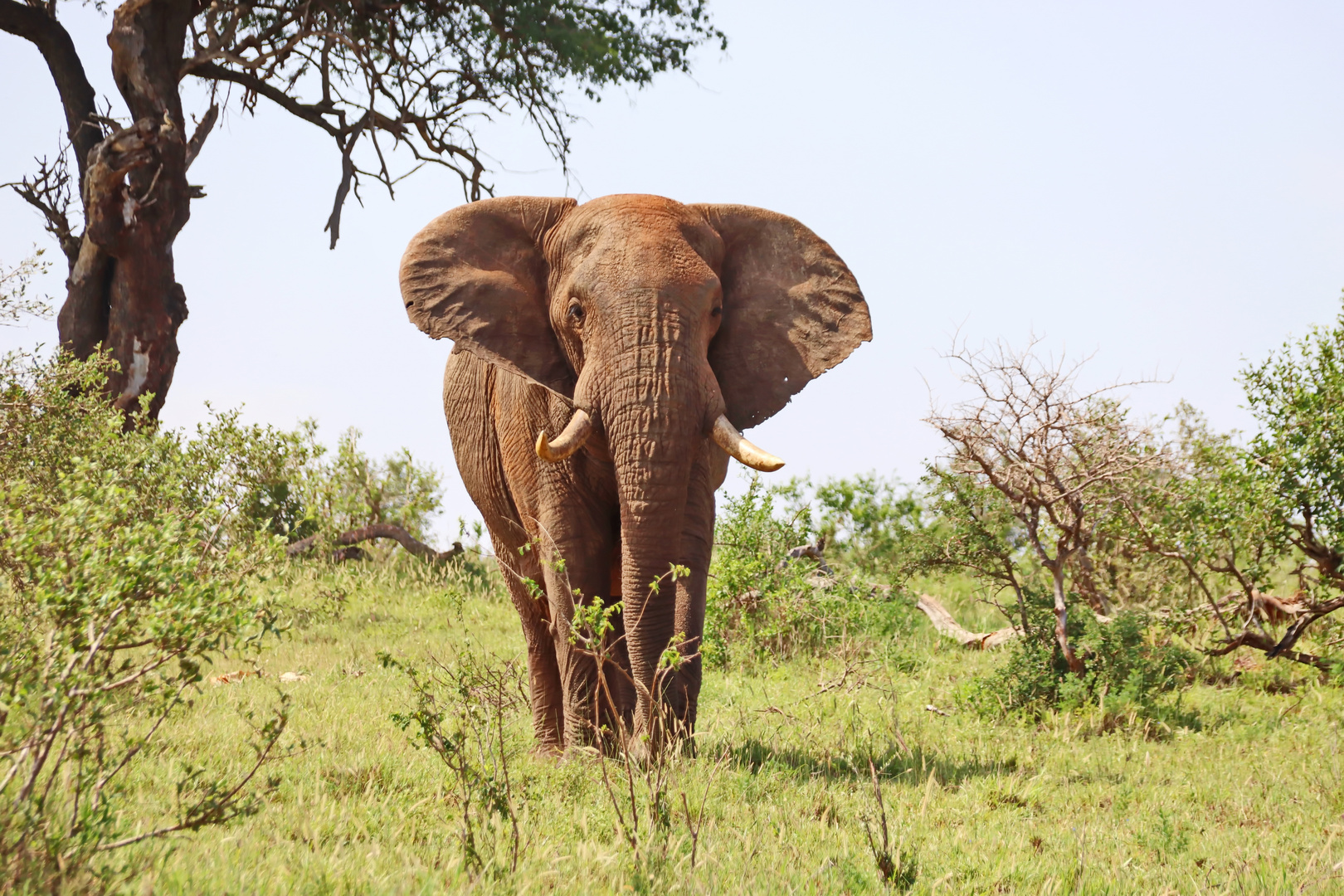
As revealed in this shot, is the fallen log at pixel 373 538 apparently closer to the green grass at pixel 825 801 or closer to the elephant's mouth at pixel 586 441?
the green grass at pixel 825 801

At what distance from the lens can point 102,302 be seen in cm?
1753

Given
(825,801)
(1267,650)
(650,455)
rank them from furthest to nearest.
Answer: (1267,650)
(650,455)
(825,801)

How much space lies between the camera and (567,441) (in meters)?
6.27

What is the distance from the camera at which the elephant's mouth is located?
6.12 m

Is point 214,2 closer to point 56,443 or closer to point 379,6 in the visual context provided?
point 379,6

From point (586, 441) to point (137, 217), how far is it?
13208 mm

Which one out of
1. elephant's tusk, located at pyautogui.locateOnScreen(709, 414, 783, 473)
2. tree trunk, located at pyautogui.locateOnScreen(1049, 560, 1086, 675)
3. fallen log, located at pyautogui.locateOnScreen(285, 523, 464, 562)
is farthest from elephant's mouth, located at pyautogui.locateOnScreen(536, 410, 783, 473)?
fallen log, located at pyautogui.locateOnScreen(285, 523, 464, 562)

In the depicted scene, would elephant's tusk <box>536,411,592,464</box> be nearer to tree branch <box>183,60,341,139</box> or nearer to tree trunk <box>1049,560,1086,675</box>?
tree trunk <box>1049,560,1086,675</box>

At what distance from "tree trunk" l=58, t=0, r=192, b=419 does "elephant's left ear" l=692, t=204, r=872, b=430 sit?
40.9ft

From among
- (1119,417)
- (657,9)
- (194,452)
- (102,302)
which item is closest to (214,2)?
(102,302)

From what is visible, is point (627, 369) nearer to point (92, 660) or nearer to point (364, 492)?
point (92, 660)

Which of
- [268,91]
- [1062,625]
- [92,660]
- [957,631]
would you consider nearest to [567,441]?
[92,660]

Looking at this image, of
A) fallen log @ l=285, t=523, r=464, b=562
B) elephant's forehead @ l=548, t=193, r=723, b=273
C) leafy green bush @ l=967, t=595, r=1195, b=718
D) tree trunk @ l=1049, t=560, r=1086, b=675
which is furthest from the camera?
fallen log @ l=285, t=523, r=464, b=562

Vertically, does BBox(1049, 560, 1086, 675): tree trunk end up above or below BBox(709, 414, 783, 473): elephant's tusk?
below
